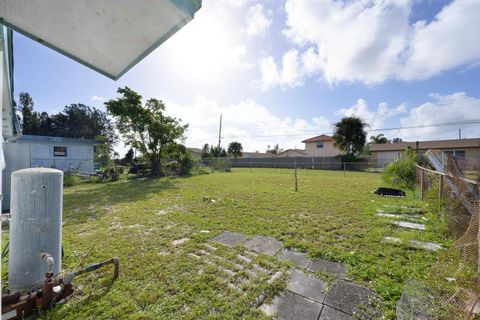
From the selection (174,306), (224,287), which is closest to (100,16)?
(174,306)

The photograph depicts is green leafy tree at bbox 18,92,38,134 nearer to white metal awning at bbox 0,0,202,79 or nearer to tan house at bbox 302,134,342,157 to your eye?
white metal awning at bbox 0,0,202,79

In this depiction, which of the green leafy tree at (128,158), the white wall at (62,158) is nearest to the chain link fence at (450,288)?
the white wall at (62,158)

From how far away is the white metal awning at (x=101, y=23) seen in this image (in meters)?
1.11

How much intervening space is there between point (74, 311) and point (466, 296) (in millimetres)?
3668

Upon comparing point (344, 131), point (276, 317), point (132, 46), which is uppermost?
point (344, 131)

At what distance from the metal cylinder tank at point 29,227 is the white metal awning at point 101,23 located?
1.46 meters

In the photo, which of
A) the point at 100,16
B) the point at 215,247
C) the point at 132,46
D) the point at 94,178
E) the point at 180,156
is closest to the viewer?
the point at 100,16

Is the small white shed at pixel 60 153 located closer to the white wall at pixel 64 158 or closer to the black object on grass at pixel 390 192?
the white wall at pixel 64 158

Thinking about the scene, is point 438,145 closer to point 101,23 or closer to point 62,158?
point 101,23

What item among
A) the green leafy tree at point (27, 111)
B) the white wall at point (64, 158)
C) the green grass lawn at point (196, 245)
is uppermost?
the green leafy tree at point (27, 111)

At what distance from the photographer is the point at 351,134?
87.4 ft

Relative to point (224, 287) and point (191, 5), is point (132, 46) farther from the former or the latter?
point (224, 287)

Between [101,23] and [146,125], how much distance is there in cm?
1480

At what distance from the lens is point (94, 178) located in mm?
12281
